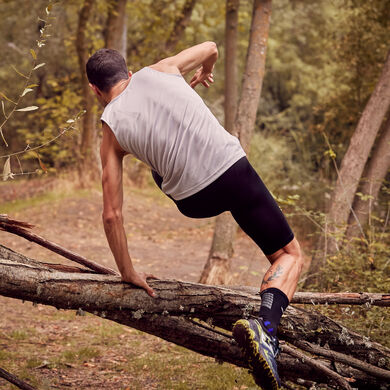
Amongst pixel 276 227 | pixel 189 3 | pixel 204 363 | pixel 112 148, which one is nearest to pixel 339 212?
pixel 204 363

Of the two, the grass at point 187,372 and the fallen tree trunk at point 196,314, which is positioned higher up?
the fallen tree trunk at point 196,314

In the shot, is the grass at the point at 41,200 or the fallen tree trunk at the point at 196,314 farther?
the grass at the point at 41,200

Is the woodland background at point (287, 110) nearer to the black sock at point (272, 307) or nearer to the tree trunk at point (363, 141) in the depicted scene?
the tree trunk at point (363, 141)

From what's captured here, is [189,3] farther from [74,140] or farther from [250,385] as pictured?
[250,385]

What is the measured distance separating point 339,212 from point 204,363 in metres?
3.01

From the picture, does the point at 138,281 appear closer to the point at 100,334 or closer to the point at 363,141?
the point at 100,334

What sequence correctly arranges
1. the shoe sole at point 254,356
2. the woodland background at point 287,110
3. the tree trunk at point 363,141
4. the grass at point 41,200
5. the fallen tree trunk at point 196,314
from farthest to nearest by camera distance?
the grass at point 41,200
the tree trunk at point 363,141
the woodland background at point 287,110
the fallen tree trunk at point 196,314
the shoe sole at point 254,356

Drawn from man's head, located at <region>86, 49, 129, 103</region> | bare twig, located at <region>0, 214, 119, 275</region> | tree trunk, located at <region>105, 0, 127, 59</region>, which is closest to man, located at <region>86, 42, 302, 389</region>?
man's head, located at <region>86, 49, 129, 103</region>

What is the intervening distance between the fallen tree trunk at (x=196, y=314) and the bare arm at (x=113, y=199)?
26 cm

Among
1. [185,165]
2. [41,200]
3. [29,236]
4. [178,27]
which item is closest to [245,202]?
[185,165]

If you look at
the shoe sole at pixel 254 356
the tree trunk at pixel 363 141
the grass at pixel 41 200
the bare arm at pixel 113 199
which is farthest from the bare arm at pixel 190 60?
the grass at pixel 41 200

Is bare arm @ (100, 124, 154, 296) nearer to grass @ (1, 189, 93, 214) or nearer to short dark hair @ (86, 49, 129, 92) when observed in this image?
short dark hair @ (86, 49, 129, 92)

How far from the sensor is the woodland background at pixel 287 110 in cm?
577

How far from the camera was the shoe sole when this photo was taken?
280 cm
